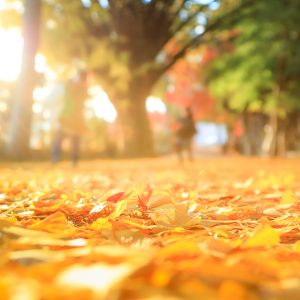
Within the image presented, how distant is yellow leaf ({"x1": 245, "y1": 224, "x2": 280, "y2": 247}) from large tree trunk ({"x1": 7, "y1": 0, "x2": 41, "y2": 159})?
37.9 feet

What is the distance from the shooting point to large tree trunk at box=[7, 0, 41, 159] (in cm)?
1215

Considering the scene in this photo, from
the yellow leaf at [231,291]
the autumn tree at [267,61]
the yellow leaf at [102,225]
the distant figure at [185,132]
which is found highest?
the autumn tree at [267,61]

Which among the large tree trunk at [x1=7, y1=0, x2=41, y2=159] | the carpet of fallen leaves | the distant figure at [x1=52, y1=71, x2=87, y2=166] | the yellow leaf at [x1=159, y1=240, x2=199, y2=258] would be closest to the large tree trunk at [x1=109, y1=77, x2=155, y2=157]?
the large tree trunk at [x1=7, y1=0, x2=41, y2=159]

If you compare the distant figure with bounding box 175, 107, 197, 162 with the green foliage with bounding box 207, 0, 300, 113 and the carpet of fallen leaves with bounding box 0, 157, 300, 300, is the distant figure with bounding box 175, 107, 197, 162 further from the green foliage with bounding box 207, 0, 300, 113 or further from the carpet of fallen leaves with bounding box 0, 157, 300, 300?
the carpet of fallen leaves with bounding box 0, 157, 300, 300

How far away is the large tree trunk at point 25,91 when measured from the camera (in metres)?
12.1

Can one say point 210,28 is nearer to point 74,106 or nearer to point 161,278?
point 74,106

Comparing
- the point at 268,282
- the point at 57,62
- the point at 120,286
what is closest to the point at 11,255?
the point at 120,286

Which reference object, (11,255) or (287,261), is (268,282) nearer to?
(287,261)

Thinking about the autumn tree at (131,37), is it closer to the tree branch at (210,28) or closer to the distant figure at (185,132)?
the tree branch at (210,28)

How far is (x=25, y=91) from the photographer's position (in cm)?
1228

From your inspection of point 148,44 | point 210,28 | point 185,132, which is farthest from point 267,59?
point 185,132

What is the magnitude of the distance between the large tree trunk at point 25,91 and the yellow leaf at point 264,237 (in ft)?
37.9

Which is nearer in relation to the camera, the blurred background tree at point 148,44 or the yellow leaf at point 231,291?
the yellow leaf at point 231,291

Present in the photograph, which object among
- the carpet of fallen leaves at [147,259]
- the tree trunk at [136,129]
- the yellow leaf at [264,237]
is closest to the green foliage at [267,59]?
the tree trunk at [136,129]
